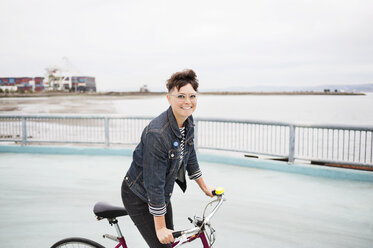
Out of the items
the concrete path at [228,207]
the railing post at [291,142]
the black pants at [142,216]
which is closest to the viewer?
the black pants at [142,216]

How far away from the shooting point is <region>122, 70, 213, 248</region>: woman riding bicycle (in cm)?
169

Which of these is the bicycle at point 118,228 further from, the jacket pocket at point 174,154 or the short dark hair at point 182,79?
the short dark hair at point 182,79

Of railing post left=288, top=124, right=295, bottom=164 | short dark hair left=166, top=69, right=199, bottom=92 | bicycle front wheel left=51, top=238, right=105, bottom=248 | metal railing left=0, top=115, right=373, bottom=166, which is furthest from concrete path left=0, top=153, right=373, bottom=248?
short dark hair left=166, top=69, right=199, bottom=92

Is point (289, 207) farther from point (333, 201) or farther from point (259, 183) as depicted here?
point (259, 183)

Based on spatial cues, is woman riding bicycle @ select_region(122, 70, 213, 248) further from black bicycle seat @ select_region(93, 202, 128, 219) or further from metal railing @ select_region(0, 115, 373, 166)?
metal railing @ select_region(0, 115, 373, 166)

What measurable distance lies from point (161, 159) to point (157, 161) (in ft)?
0.08

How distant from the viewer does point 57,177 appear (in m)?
5.74

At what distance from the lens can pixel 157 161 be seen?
66.4 inches

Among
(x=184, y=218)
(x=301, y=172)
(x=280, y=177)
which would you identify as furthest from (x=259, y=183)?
(x=184, y=218)

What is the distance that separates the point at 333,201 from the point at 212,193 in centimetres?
316

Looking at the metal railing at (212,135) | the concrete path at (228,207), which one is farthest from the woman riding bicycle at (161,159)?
the metal railing at (212,135)

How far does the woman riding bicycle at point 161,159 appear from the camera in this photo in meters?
1.69

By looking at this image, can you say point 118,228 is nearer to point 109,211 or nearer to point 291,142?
point 109,211

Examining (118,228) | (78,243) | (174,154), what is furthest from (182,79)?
(78,243)
